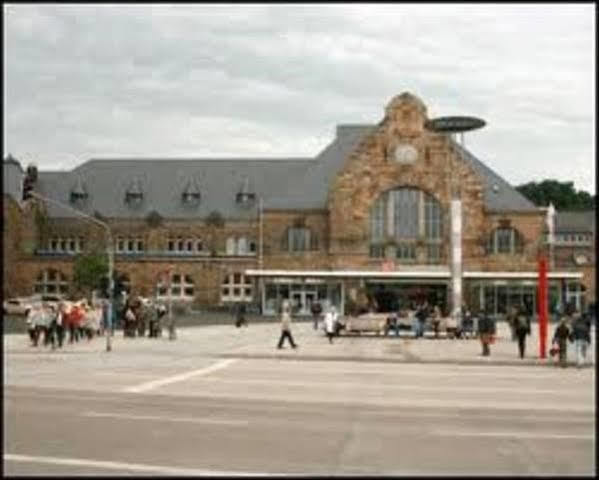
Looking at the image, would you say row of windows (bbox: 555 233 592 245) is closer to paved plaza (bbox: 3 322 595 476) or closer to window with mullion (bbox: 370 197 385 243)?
window with mullion (bbox: 370 197 385 243)

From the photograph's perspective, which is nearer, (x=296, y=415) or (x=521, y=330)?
(x=296, y=415)

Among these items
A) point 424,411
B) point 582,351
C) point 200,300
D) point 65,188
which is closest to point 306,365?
point 582,351

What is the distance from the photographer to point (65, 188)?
381 feet

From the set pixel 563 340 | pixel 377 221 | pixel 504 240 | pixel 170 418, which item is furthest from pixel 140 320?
pixel 504 240

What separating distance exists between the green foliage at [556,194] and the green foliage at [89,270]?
89.9 metres

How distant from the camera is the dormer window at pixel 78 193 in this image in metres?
114

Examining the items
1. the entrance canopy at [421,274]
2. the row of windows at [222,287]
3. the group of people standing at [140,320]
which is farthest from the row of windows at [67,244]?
the group of people standing at [140,320]

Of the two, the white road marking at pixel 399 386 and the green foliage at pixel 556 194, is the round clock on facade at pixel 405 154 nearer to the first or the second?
the white road marking at pixel 399 386

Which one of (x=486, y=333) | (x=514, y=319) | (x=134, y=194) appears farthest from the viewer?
(x=134, y=194)

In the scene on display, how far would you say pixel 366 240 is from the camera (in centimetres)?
9938

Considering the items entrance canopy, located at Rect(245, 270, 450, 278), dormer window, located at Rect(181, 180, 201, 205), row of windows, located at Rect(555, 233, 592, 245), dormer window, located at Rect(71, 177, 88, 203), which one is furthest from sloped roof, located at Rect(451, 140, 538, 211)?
dormer window, located at Rect(71, 177, 88, 203)

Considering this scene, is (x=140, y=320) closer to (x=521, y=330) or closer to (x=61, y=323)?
(x=61, y=323)

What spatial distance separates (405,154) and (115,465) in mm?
86679

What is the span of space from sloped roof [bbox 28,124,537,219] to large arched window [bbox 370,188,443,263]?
718 centimetres
